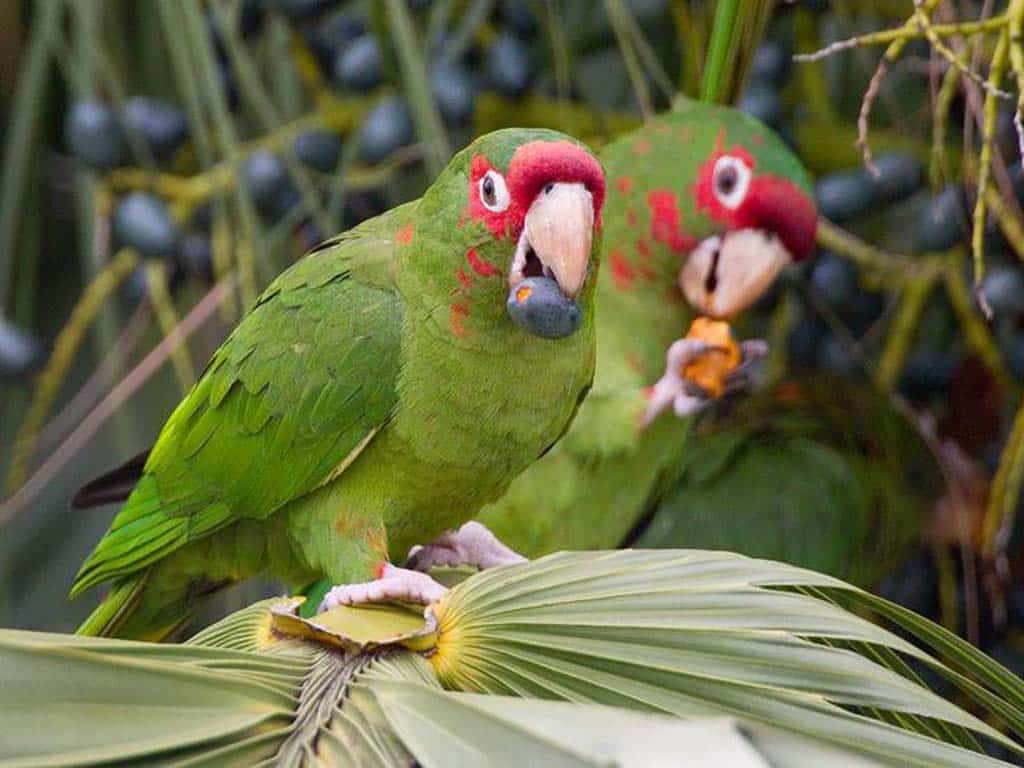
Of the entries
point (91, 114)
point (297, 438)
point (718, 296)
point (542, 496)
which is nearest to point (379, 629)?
point (297, 438)

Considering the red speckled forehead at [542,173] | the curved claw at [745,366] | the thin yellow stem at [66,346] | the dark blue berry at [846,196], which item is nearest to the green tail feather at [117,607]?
the thin yellow stem at [66,346]

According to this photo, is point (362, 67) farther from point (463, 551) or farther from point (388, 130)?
point (463, 551)

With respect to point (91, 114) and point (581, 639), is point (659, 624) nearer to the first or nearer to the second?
point (581, 639)

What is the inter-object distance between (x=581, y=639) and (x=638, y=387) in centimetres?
78

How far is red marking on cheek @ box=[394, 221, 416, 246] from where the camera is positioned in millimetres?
1012

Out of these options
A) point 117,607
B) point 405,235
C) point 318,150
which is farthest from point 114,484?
point 318,150

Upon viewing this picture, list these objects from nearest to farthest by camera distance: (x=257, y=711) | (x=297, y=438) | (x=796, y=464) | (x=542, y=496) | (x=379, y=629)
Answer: (x=257, y=711) < (x=379, y=629) < (x=297, y=438) < (x=542, y=496) < (x=796, y=464)

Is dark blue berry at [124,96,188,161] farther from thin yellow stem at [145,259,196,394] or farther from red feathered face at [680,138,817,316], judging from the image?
red feathered face at [680,138,817,316]

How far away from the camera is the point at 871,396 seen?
5.04 feet

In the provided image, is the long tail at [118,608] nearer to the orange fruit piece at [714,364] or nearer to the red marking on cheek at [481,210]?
the red marking on cheek at [481,210]

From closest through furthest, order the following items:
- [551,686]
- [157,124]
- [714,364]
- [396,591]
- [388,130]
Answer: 1. [551,686]
2. [396,591]
3. [714,364]
4. [388,130]
5. [157,124]

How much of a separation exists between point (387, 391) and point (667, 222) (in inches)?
21.7

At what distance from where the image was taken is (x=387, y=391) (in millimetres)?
976

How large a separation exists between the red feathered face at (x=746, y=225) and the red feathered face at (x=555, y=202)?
0.51 m
